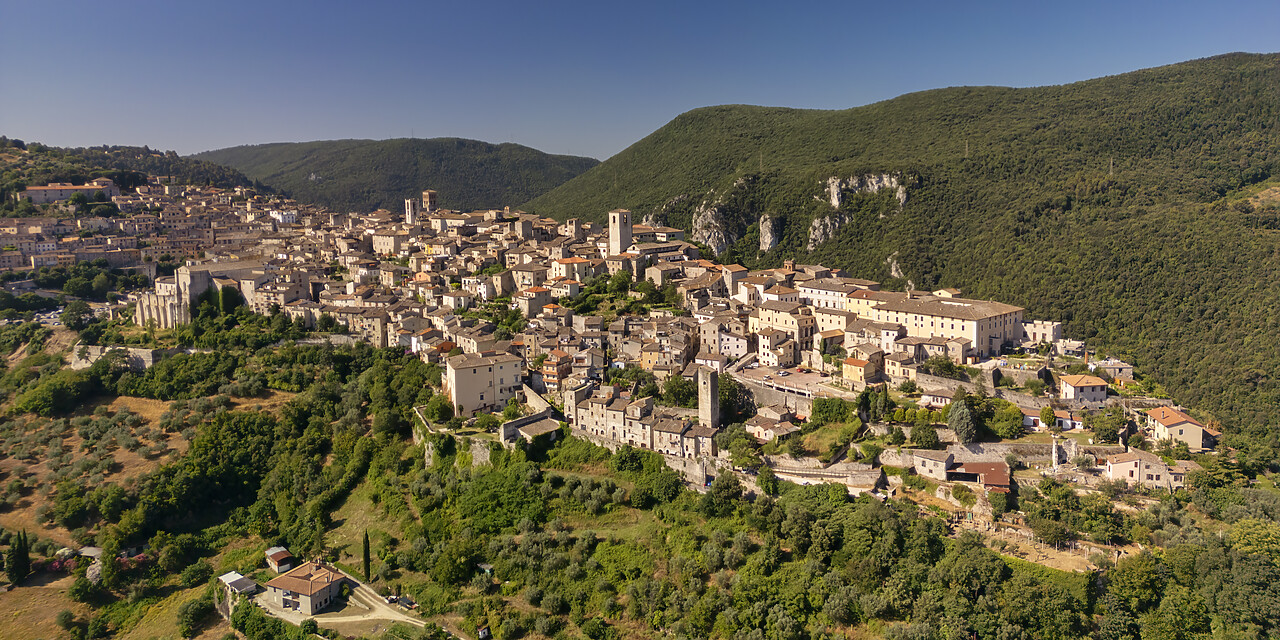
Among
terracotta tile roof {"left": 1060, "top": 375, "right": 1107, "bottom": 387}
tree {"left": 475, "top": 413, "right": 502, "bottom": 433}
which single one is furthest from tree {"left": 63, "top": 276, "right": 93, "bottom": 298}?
terracotta tile roof {"left": 1060, "top": 375, "right": 1107, "bottom": 387}

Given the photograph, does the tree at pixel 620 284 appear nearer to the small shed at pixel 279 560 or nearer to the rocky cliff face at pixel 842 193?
the small shed at pixel 279 560

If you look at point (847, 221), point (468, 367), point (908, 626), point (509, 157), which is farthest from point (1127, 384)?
point (509, 157)

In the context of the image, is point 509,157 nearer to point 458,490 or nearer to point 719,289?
point 719,289

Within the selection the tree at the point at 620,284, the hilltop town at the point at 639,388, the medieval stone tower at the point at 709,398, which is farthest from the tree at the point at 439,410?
the tree at the point at 620,284

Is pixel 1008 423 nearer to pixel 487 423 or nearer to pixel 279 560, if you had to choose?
pixel 487 423

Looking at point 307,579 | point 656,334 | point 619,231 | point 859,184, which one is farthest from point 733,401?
point 859,184

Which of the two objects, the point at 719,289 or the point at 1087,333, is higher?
the point at 719,289

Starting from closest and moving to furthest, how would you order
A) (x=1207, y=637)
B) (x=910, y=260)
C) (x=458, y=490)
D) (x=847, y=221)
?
(x=1207, y=637) → (x=458, y=490) → (x=910, y=260) → (x=847, y=221)
